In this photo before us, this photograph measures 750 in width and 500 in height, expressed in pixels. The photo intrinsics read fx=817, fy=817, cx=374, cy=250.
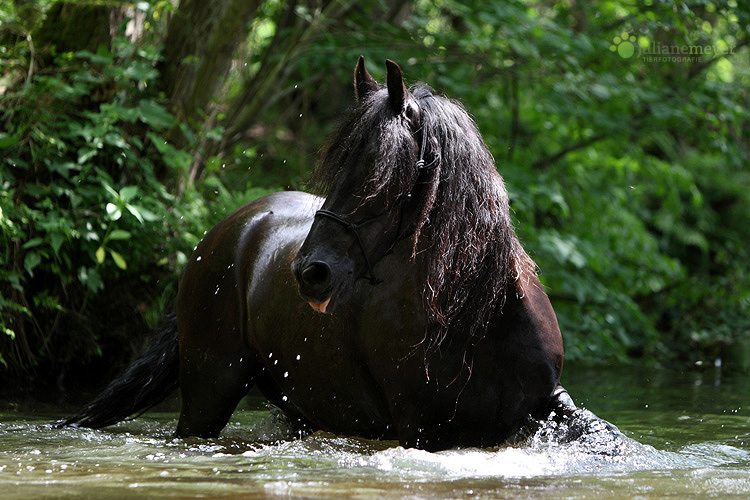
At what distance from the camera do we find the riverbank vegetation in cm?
576

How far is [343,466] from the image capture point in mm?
3143

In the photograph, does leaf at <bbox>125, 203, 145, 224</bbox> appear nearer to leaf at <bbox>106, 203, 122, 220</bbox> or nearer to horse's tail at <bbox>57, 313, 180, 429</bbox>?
leaf at <bbox>106, 203, 122, 220</bbox>

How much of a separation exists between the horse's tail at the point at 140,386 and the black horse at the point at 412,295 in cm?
102

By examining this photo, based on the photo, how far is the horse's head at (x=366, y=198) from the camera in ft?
9.64

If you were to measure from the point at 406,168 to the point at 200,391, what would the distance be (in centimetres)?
189

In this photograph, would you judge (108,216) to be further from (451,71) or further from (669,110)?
(669,110)

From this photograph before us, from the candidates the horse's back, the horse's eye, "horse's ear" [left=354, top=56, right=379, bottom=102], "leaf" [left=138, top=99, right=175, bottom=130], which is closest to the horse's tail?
the horse's back

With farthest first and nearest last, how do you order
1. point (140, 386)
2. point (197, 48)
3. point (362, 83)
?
point (197, 48) → point (140, 386) → point (362, 83)

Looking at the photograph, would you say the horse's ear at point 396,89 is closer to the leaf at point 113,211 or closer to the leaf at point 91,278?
the leaf at point 113,211

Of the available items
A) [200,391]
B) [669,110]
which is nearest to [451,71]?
[669,110]

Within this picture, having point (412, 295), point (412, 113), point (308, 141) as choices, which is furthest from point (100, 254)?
point (308, 141)

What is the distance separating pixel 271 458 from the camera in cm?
335

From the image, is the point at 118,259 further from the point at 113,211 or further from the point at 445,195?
the point at 445,195

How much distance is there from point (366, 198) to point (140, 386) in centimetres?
233
